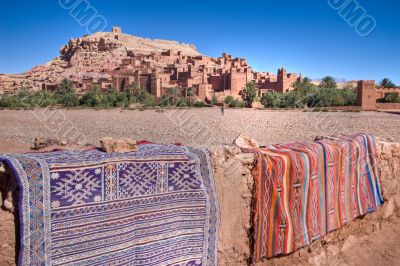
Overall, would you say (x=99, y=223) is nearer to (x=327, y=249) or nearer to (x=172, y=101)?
(x=327, y=249)

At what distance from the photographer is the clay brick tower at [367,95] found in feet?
74.3

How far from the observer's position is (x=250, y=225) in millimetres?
2811

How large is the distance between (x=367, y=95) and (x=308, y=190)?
23.1 meters

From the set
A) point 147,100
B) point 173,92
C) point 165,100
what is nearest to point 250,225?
point 147,100

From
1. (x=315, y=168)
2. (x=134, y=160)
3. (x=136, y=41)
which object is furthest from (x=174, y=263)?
(x=136, y=41)

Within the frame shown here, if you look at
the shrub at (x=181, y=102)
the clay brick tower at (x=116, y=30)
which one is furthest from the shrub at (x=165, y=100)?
the clay brick tower at (x=116, y=30)

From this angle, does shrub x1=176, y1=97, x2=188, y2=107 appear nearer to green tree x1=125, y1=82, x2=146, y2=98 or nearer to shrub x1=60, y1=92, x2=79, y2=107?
green tree x1=125, y1=82, x2=146, y2=98

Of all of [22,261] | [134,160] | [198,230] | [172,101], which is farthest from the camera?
[172,101]

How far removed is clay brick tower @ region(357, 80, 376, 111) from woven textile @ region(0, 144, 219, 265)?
77.9 feet

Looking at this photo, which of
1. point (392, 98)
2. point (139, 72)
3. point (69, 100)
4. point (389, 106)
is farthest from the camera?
point (139, 72)

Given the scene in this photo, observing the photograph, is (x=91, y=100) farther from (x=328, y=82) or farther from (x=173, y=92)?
(x=328, y=82)

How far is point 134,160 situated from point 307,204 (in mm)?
1805

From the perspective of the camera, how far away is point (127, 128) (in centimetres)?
1435

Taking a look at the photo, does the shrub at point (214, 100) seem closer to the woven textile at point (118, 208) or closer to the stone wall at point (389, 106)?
the stone wall at point (389, 106)
